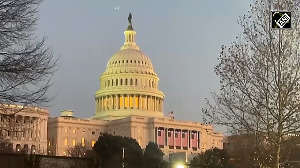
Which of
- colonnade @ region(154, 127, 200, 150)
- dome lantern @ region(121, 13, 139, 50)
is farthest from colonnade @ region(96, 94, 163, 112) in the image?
dome lantern @ region(121, 13, 139, 50)

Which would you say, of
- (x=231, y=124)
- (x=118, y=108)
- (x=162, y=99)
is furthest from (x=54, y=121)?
(x=231, y=124)

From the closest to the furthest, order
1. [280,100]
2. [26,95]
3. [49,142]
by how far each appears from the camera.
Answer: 1. [26,95]
2. [280,100]
3. [49,142]

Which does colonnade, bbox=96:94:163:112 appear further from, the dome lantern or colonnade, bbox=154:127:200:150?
the dome lantern

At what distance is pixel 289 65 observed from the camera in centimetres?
2689

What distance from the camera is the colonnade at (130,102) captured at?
16525cm

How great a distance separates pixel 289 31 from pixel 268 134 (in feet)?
13.9

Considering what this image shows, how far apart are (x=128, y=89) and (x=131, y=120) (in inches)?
518

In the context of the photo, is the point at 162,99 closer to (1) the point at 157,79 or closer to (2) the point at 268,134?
(1) the point at 157,79

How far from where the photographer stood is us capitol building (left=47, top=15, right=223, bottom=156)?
15525 centimetres

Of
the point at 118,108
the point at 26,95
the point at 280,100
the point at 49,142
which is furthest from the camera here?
the point at 118,108

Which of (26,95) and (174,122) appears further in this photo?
(174,122)
